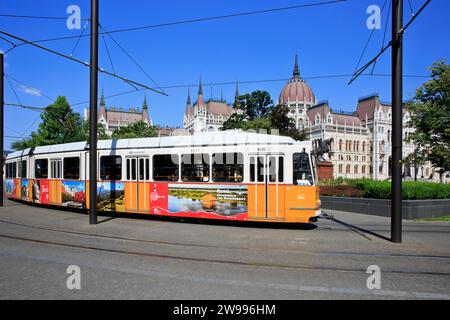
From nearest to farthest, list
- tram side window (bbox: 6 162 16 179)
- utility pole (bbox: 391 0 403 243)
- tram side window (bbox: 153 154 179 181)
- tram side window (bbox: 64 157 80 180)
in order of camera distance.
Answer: utility pole (bbox: 391 0 403 243) < tram side window (bbox: 153 154 179 181) < tram side window (bbox: 64 157 80 180) < tram side window (bbox: 6 162 16 179)

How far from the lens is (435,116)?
27453 millimetres

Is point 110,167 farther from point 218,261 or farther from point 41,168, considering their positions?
point 218,261

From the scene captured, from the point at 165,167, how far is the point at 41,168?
8625mm

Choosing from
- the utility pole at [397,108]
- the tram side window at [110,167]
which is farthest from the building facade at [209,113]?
the utility pole at [397,108]

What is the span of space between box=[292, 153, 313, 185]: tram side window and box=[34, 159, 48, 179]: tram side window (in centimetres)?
1305

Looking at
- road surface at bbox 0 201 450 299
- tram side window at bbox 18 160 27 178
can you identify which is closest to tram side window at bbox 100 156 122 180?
road surface at bbox 0 201 450 299

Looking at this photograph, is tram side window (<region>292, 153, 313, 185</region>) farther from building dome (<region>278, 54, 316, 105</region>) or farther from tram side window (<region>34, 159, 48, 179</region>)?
building dome (<region>278, 54, 316, 105</region>)

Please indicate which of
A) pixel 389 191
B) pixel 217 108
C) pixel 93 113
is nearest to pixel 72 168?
pixel 93 113

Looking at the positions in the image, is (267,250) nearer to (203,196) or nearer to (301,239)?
(301,239)

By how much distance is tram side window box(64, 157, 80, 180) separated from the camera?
50.0 ft

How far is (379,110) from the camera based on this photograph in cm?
11762

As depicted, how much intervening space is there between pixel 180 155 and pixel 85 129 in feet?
156

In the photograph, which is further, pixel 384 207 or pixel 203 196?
pixel 384 207
